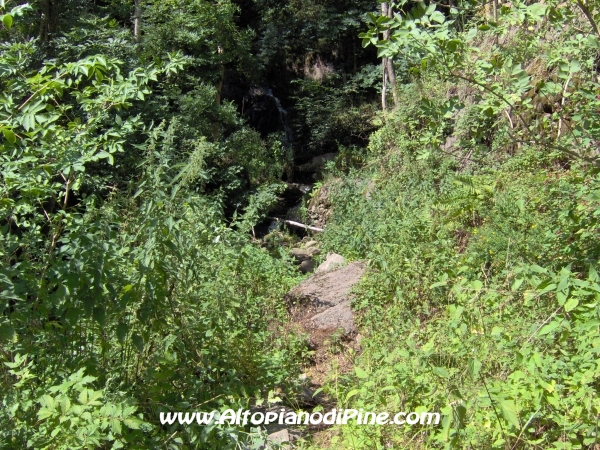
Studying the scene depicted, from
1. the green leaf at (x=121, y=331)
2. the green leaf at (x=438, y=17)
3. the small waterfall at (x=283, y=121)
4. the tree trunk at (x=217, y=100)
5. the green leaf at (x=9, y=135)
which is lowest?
the small waterfall at (x=283, y=121)

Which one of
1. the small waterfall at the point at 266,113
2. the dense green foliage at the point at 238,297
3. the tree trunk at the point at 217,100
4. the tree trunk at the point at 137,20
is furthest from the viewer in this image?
the small waterfall at the point at 266,113

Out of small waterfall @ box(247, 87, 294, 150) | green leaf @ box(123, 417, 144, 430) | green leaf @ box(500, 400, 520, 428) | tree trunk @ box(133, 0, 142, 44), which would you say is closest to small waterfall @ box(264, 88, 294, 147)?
small waterfall @ box(247, 87, 294, 150)

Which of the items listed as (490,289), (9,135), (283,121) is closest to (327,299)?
(490,289)

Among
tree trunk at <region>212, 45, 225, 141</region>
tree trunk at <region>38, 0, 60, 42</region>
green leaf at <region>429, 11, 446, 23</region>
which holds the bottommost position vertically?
tree trunk at <region>212, 45, 225, 141</region>

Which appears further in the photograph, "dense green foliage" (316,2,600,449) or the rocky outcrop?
the rocky outcrop

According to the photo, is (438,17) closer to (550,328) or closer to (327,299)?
(550,328)

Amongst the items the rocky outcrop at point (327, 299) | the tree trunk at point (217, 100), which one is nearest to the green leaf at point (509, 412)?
the rocky outcrop at point (327, 299)

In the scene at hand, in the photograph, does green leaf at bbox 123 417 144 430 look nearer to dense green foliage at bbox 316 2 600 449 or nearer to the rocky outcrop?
dense green foliage at bbox 316 2 600 449

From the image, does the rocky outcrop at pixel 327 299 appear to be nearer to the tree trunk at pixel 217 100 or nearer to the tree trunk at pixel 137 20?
the tree trunk at pixel 217 100

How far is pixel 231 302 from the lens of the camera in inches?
161

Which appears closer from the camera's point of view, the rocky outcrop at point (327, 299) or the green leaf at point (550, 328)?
the green leaf at point (550, 328)

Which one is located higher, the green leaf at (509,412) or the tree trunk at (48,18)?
the tree trunk at (48,18)

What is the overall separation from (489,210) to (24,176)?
15.5 feet

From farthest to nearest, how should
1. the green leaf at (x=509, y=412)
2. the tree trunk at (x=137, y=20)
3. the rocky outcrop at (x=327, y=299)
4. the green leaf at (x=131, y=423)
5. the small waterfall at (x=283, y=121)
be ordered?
the small waterfall at (x=283, y=121) → the tree trunk at (x=137, y=20) → the rocky outcrop at (x=327, y=299) → the green leaf at (x=509, y=412) → the green leaf at (x=131, y=423)
